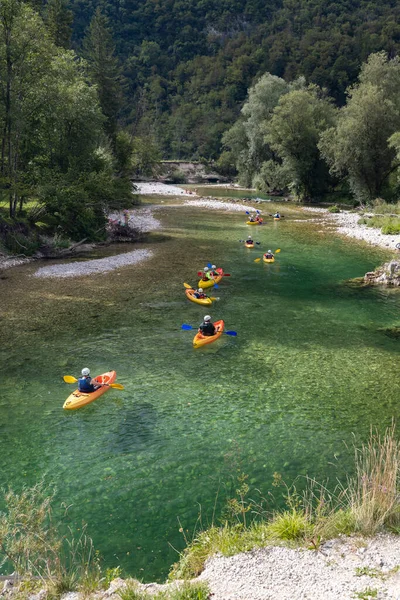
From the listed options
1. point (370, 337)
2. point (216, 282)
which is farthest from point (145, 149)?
point (370, 337)

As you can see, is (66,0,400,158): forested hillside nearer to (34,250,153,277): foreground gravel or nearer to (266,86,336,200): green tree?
(266,86,336,200): green tree

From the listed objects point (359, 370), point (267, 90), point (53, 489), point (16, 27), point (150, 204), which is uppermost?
point (267, 90)

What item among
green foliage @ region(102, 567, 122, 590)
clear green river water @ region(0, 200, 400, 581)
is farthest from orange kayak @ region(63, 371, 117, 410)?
green foliage @ region(102, 567, 122, 590)

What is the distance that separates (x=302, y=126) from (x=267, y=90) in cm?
1752

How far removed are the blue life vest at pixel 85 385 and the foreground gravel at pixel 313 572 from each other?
671 cm

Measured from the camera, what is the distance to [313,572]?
566cm

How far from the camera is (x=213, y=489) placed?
8.91 meters

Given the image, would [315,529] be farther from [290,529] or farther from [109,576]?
[109,576]

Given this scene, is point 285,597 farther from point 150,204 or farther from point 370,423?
point 150,204

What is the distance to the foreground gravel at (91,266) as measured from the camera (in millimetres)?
24627

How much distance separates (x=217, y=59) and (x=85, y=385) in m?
192

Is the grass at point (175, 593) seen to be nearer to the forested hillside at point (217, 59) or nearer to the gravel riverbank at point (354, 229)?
the gravel riverbank at point (354, 229)

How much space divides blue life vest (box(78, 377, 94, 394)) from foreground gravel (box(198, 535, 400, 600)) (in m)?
6.71

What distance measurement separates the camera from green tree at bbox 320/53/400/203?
152 feet
